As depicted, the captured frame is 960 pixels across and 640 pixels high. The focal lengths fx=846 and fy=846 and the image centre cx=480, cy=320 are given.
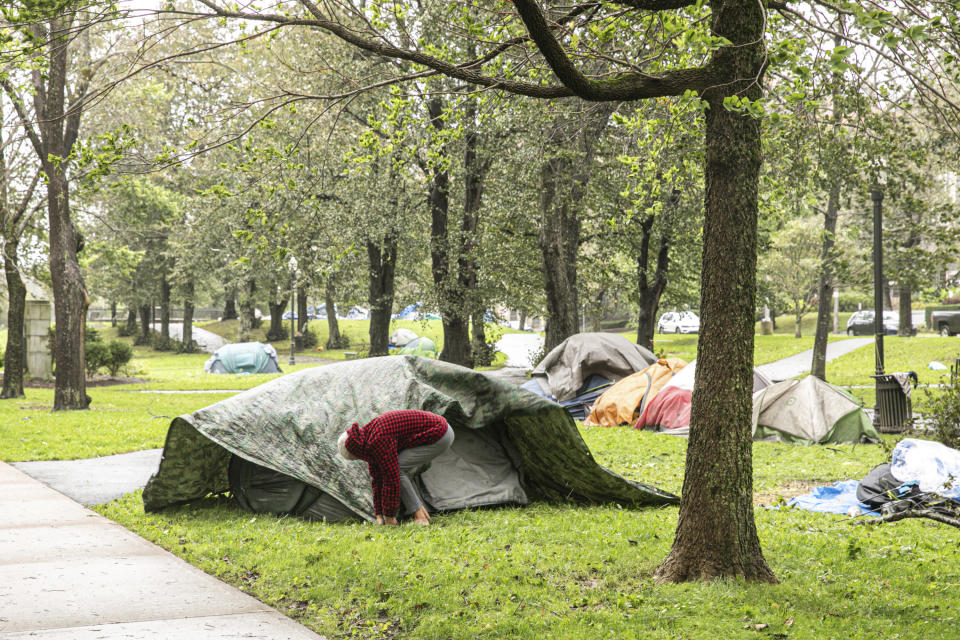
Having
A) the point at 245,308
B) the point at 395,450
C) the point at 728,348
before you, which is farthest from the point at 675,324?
the point at 728,348

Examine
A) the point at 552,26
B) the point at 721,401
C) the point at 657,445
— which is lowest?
the point at 657,445

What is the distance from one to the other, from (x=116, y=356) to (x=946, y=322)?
32.2 m

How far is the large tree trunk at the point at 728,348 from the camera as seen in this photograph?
17.5 ft

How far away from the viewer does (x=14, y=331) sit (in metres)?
20.8

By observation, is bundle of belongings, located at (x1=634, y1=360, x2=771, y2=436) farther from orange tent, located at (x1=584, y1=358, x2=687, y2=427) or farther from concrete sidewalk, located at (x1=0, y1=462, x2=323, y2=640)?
concrete sidewalk, located at (x1=0, y1=462, x2=323, y2=640)

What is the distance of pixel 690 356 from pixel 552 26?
28.0m

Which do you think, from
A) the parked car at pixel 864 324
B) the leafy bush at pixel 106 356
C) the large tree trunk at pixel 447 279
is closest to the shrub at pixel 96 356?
the leafy bush at pixel 106 356

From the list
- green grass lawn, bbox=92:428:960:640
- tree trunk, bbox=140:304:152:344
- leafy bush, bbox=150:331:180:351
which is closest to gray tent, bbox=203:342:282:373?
leafy bush, bbox=150:331:180:351

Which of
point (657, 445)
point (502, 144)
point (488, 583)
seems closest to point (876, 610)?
point (488, 583)

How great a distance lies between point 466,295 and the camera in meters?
23.0

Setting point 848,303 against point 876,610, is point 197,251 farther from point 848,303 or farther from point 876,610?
point 848,303

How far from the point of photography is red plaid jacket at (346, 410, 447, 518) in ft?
23.3

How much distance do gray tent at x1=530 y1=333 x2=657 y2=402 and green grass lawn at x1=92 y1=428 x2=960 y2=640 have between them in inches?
356

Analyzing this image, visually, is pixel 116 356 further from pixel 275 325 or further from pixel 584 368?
pixel 275 325
